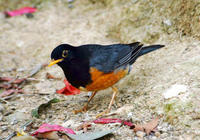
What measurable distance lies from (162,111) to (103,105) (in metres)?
1.28

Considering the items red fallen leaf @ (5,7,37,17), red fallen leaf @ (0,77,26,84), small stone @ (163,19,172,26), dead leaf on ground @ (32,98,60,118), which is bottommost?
dead leaf on ground @ (32,98,60,118)

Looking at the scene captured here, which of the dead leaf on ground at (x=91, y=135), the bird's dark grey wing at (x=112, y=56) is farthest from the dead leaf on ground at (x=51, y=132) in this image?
the bird's dark grey wing at (x=112, y=56)

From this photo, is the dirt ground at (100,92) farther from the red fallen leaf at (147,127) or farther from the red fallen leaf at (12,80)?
the red fallen leaf at (12,80)

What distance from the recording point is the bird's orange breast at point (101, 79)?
16.0ft

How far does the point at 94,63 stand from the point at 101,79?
0.28 meters

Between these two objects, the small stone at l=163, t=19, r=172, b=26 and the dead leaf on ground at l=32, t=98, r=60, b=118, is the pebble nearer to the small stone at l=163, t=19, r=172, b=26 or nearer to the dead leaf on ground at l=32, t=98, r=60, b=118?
the dead leaf on ground at l=32, t=98, r=60, b=118

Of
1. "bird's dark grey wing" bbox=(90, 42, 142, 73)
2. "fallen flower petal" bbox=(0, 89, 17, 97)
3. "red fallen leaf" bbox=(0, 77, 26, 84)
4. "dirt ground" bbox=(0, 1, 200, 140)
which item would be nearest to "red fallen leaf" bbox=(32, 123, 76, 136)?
"dirt ground" bbox=(0, 1, 200, 140)

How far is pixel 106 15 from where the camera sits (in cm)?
754

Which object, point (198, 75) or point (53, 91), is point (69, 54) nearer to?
point (53, 91)

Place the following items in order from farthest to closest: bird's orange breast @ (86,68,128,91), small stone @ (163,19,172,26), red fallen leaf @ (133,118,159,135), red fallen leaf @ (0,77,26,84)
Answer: red fallen leaf @ (0,77,26,84), small stone @ (163,19,172,26), bird's orange breast @ (86,68,128,91), red fallen leaf @ (133,118,159,135)

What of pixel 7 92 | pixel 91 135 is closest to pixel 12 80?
pixel 7 92

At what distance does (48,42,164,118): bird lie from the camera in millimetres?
4773

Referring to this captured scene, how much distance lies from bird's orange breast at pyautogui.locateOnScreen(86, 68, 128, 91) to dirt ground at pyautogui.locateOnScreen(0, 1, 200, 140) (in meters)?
0.35

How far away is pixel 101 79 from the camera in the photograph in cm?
497
